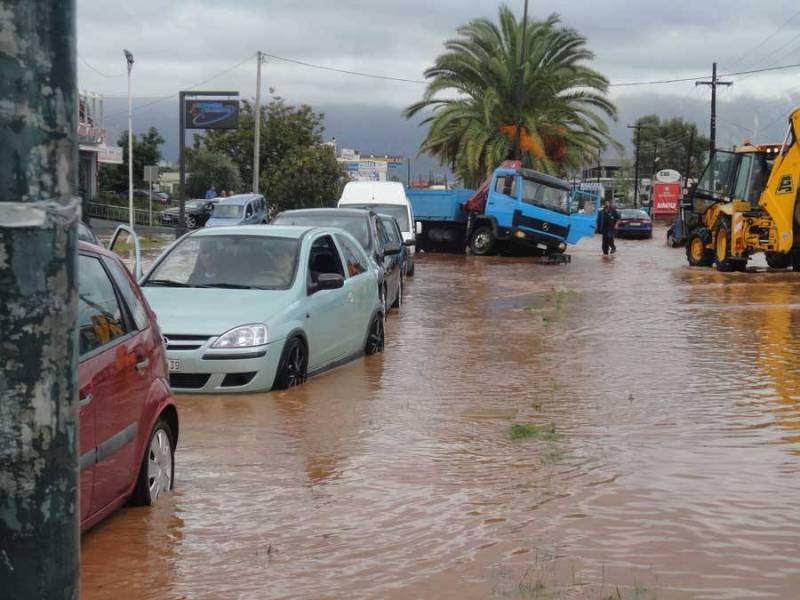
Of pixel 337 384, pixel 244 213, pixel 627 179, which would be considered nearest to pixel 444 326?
pixel 337 384

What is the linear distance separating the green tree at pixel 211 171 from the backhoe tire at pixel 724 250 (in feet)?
142

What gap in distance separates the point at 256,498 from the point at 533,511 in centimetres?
156

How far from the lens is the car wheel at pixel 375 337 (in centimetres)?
1292

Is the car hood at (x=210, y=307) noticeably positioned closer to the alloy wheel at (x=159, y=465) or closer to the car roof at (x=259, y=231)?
the car roof at (x=259, y=231)

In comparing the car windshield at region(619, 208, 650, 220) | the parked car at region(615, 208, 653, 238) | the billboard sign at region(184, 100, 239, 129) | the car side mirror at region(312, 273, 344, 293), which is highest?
the billboard sign at region(184, 100, 239, 129)

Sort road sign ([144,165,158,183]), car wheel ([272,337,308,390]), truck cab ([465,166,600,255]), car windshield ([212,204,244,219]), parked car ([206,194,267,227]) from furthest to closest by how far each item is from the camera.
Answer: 1. car windshield ([212,204,244,219])
2. parked car ([206,194,267,227])
3. road sign ([144,165,158,183])
4. truck cab ([465,166,600,255])
5. car wheel ([272,337,308,390])

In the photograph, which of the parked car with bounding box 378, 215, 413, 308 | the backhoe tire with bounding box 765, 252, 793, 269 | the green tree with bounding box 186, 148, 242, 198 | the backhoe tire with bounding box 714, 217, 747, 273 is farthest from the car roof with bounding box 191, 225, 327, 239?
the green tree with bounding box 186, 148, 242, 198

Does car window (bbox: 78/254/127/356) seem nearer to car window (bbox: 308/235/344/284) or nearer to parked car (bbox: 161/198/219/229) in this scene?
car window (bbox: 308/235/344/284)

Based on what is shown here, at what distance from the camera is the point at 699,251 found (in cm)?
3173

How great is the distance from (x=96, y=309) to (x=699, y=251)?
27584 mm

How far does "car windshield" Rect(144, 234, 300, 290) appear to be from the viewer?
10.9m

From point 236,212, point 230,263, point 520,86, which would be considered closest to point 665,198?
point 520,86

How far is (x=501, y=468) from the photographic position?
756cm

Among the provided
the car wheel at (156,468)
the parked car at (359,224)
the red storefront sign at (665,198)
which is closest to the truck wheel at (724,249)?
the parked car at (359,224)
